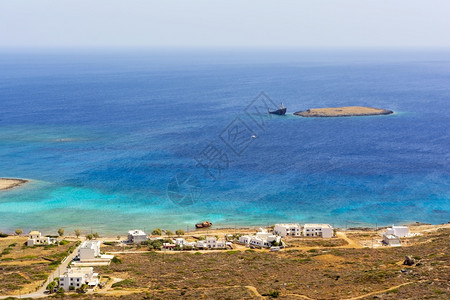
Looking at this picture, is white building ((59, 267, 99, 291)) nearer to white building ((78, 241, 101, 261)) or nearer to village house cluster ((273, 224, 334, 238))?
white building ((78, 241, 101, 261))

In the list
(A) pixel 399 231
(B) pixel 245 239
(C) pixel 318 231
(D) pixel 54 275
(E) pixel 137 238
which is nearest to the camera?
(D) pixel 54 275

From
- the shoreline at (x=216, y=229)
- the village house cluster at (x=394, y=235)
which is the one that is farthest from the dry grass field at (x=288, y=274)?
the shoreline at (x=216, y=229)

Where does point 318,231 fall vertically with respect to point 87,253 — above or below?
below

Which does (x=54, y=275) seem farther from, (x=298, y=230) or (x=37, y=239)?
(x=298, y=230)

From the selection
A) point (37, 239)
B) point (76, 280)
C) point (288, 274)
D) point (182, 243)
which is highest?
point (76, 280)

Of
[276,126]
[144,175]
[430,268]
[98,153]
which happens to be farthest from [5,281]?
[276,126]

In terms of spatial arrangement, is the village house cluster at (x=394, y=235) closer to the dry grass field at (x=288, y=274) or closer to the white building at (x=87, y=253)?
the dry grass field at (x=288, y=274)

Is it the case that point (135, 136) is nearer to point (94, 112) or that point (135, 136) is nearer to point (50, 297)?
point (94, 112)

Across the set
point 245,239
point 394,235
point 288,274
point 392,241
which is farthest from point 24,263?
point 394,235
